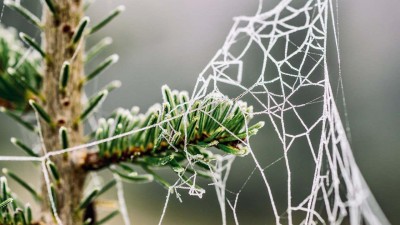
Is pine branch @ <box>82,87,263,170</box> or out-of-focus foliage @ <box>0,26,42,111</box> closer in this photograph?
pine branch @ <box>82,87,263,170</box>

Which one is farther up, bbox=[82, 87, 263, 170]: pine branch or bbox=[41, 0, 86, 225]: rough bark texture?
bbox=[41, 0, 86, 225]: rough bark texture

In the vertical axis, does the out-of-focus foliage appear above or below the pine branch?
above

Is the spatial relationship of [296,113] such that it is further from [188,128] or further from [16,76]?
[16,76]

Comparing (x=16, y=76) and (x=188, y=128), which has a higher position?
(x=16, y=76)

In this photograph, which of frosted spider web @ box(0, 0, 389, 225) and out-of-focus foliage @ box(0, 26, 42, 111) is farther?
out-of-focus foliage @ box(0, 26, 42, 111)

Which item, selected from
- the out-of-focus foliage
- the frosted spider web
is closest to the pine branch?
the frosted spider web

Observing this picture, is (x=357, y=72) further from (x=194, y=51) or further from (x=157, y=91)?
(x=157, y=91)

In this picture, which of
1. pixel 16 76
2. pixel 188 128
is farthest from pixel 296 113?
pixel 16 76

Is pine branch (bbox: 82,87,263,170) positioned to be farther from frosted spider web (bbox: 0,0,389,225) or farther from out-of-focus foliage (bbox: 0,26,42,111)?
out-of-focus foliage (bbox: 0,26,42,111)

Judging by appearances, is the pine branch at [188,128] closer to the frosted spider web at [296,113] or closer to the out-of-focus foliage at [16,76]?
the frosted spider web at [296,113]
